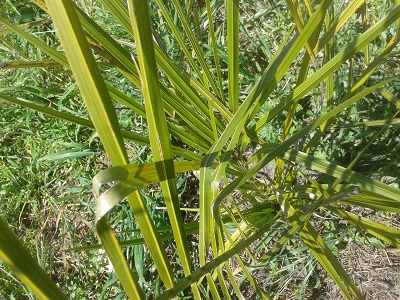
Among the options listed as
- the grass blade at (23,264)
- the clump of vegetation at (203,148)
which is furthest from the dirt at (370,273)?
the grass blade at (23,264)

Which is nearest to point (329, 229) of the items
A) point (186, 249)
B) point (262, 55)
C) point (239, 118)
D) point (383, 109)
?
point (383, 109)

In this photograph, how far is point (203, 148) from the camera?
3.02 feet

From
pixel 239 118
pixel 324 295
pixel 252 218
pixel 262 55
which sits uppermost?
pixel 262 55

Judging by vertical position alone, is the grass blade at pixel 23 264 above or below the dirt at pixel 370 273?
above

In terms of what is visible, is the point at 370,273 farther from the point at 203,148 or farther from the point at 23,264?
the point at 23,264

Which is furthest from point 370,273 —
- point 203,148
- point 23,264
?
point 23,264

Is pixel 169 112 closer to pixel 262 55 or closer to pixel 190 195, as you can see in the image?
pixel 190 195

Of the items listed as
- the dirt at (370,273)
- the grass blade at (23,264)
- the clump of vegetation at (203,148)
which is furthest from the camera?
the dirt at (370,273)

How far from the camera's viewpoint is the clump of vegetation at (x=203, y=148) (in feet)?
1.67

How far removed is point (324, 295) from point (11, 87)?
1.24m

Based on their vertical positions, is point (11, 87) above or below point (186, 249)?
above

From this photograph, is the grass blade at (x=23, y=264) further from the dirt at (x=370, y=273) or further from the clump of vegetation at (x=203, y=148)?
the dirt at (x=370, y=273)

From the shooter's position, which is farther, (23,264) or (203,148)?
(203,148)

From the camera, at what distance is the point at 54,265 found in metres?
1.56
